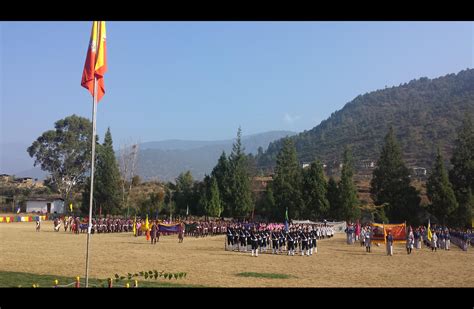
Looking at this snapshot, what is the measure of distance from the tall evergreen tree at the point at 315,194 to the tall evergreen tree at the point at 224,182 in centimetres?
895

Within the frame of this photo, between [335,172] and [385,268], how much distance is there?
89145 millimetres

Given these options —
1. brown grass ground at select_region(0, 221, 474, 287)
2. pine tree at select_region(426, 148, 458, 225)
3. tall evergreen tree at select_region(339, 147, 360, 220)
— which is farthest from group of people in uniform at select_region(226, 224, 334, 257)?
pine tree at select_region(426, 148, 458, 225)

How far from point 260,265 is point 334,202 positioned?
32.5 m

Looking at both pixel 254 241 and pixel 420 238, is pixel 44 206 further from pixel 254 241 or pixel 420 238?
pixel 420 238

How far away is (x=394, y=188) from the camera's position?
4984cm

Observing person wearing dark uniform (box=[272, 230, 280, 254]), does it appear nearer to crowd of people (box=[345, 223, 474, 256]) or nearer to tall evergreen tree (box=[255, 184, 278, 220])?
crowd of people (box=[345, 223, 474, 256])

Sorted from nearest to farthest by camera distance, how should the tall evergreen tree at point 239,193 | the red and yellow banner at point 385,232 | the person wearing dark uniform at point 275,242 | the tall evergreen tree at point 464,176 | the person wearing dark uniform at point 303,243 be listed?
1. the person wearing dark uniform at point 303,243
2. the person wearing dark uniform at point 275,242
3. the red and yellow banner at point 385,232
4. the tall evergreen tree at point 464,176
5. the tall evergreen tree at point 239,193

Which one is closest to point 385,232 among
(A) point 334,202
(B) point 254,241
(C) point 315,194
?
(B) point 254,241

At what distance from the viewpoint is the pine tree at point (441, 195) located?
4506 cm

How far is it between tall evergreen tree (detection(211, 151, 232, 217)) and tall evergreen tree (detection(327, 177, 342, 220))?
1141 centimetres

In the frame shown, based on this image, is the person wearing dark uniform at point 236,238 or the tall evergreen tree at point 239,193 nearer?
the person wearing dark uniform at point 236,238

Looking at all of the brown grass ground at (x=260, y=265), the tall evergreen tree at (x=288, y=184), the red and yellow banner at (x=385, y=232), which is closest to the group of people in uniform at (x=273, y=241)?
the brown grass ground at (x=260, y=265)

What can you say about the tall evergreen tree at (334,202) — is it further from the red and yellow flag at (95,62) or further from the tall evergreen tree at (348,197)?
the red and yellow flag at (95,62)

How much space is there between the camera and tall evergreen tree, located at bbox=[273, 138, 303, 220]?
52.2 meters
